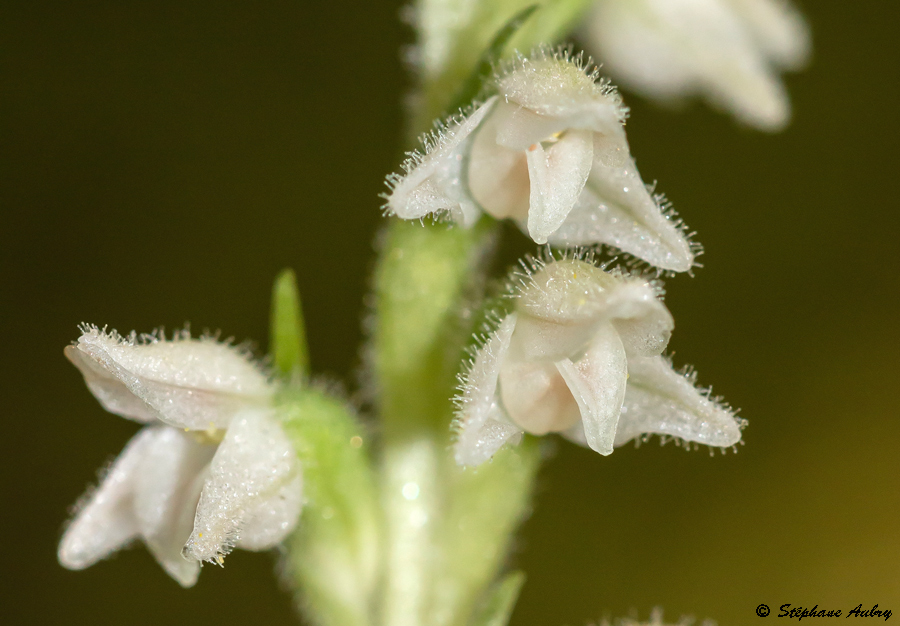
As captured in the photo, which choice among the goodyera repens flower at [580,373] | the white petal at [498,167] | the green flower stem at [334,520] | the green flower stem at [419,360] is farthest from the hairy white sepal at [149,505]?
the white petal at [498,167]

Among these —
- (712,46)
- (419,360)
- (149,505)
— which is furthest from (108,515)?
(712,46)

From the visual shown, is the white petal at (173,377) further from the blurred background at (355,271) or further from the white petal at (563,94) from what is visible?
the blurred background at (355,271)

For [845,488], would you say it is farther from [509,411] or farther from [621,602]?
[509,411]

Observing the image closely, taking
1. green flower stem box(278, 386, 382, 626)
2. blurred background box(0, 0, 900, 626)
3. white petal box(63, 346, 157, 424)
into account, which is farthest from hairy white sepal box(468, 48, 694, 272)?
blurred background box(0, 0, 900, 626)

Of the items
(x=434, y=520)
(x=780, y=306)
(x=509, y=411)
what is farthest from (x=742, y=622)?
(x=509, y=411)

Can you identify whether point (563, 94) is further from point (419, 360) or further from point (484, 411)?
point (419, 360)

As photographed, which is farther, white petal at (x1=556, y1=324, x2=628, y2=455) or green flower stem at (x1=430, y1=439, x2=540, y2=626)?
green flower stem at (x1=430, y1=439, x2=540, y2=626)

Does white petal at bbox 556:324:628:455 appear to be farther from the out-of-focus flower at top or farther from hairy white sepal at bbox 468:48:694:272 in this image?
the out-of-focus flower at top
